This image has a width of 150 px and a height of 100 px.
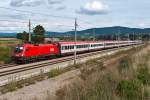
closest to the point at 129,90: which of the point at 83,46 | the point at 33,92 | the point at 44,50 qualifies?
the point at 33,92

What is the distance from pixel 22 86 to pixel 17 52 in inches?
674

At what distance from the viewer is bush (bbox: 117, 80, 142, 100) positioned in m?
11.3

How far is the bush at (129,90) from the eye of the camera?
37.2 feet

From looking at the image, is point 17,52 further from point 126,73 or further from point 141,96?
point 141,96

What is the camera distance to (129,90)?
12.2m

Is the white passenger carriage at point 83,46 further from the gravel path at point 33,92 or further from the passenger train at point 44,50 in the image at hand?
the gravel path at point 33,92

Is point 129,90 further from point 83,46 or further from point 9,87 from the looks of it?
point 83,46

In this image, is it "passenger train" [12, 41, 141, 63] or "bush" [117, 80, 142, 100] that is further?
"passenger train" [12, 41, 141, 63]

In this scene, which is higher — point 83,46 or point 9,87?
point 83,46

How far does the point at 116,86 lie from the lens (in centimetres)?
1282

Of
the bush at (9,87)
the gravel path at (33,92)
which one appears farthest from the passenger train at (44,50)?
the bush at (9,87)

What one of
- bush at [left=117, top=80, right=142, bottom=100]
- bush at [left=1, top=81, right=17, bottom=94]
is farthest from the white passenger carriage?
bush at [left=117, top=80, right=142, bottom=100]

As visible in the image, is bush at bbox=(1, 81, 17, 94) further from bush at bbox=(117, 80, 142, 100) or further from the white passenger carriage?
the white passenger carriage

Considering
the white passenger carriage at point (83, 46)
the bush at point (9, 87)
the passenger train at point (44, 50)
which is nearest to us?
the bush at point (9, 87)
